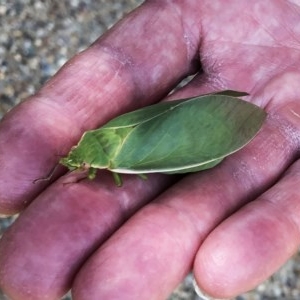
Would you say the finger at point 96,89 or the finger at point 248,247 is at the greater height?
the finger at point 96,89

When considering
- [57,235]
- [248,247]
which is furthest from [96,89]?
[248,247]

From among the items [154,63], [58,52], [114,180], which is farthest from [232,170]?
[58,52]

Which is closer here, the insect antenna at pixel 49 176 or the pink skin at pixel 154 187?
the pink skin at pixel 154 187

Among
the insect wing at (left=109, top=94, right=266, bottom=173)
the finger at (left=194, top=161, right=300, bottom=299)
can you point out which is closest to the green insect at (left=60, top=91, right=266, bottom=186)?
the insect wing at (left=109, top=94, right=266, bottom=173)

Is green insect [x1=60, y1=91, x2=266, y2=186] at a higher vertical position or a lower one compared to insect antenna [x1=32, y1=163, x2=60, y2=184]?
higher

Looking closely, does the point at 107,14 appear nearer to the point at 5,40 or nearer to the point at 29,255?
the point at 5,40

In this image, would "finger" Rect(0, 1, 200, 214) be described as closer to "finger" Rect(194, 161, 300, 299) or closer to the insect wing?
the insect wing

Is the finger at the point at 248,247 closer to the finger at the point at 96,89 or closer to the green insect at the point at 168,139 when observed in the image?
the green insect at the point at 168,139

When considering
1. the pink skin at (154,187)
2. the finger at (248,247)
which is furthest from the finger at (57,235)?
the finger at (248,247)
